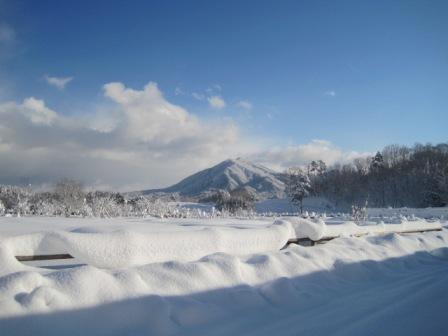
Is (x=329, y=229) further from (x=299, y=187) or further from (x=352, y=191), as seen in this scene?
(x=352, y=191)

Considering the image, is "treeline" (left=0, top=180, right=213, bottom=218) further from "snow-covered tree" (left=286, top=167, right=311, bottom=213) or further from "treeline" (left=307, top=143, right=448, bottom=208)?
"treeline" (left=307, top=143, right=448, bottom=208)

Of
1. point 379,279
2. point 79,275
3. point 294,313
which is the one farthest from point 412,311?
point 79,275

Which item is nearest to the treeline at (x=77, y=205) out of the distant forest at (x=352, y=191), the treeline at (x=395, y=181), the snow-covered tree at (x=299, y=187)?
the distant forest at (x=352, y=191)

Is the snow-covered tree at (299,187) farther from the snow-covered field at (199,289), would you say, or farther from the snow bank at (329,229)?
the snow-covered field at (199,289)

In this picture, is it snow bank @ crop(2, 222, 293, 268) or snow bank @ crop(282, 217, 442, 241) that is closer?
snow bank @ crop(2, 222, 293, 268)

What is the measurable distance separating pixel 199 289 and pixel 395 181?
2447 inches

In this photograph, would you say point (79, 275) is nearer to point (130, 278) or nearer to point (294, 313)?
point (130, 278)

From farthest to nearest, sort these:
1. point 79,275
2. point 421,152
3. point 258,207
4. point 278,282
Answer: point 258,207 < point 421,152 < point 278,282 < point 79,275

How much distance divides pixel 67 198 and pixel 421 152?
56778mm

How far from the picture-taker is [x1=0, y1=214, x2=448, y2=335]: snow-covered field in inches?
133

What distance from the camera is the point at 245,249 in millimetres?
6047

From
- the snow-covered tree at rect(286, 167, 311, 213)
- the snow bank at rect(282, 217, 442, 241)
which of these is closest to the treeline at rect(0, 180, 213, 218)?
the snow-covered tree at rect(286, 167, 311, 213)

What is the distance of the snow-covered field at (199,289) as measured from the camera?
337 cm

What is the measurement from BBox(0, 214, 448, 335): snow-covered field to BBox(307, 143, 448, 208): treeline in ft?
155
